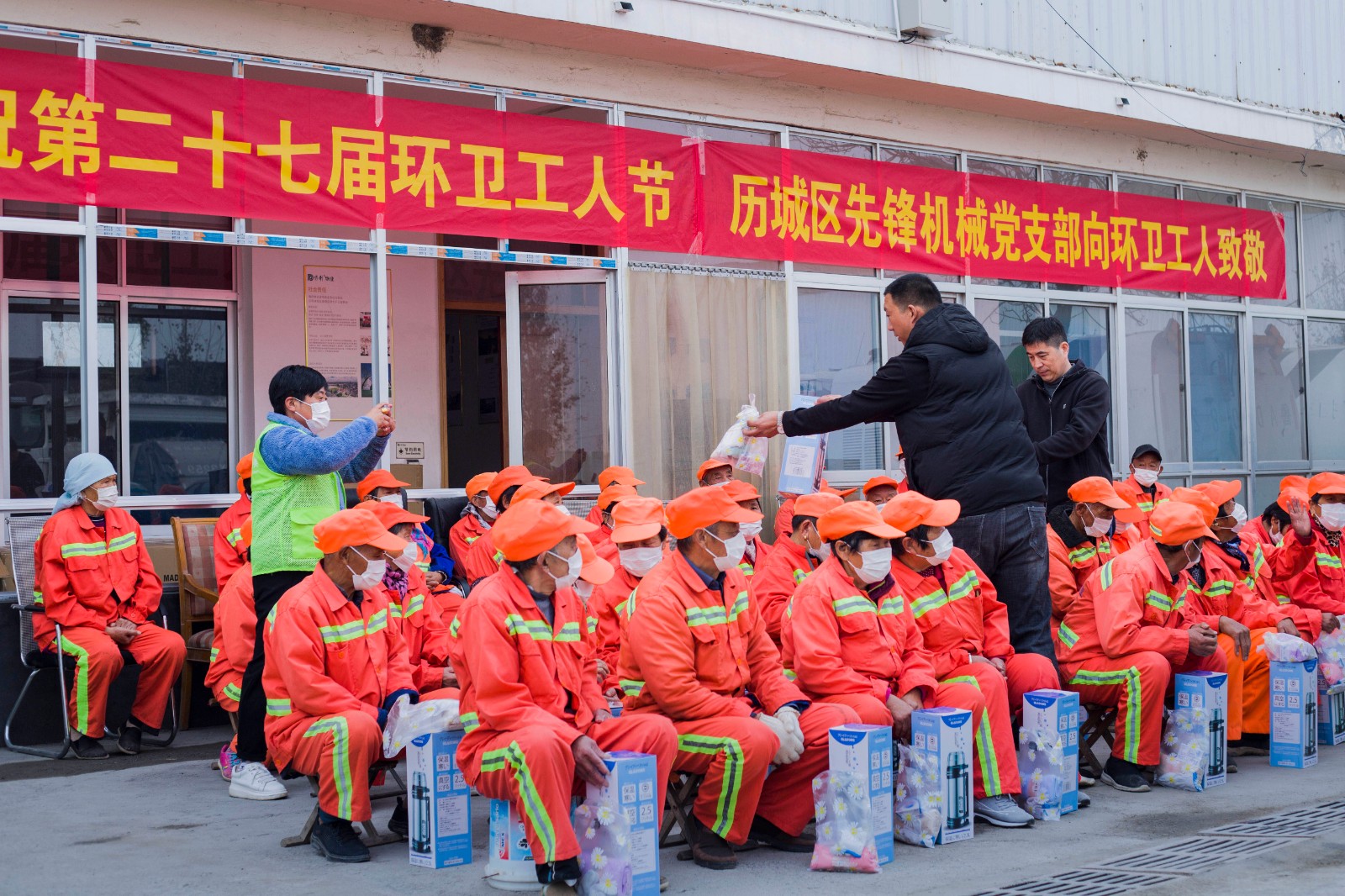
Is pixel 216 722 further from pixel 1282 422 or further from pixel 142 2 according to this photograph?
pixel 1282 422

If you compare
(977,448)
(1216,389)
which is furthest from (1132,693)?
(1216,389)

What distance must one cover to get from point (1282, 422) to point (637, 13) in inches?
352

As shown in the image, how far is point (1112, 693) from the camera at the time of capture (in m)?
6.82

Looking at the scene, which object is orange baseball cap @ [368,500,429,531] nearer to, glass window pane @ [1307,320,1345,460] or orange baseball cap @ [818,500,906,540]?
orange baseball cap @ [818,500,906,540]

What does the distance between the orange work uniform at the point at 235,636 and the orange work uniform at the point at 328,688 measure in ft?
5.63

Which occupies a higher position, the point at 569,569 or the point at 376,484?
the point at 376,484

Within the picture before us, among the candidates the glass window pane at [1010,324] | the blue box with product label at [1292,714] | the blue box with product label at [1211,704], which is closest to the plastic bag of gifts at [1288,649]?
the blue box with product label at [1292,714]

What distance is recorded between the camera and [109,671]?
7.58 m

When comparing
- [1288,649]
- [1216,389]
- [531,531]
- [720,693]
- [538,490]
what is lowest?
[1288,649]

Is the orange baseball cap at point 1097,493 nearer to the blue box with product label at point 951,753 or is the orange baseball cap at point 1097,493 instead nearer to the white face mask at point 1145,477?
the blue box with product label at point 951,753

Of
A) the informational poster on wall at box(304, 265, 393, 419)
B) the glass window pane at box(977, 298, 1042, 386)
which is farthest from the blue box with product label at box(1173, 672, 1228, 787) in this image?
the informational poster on wall at box(304, 265, 393, 419)

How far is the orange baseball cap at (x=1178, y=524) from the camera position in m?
6.92

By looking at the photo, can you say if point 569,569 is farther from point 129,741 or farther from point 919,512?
point 129,741

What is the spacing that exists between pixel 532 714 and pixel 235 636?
291 cm
